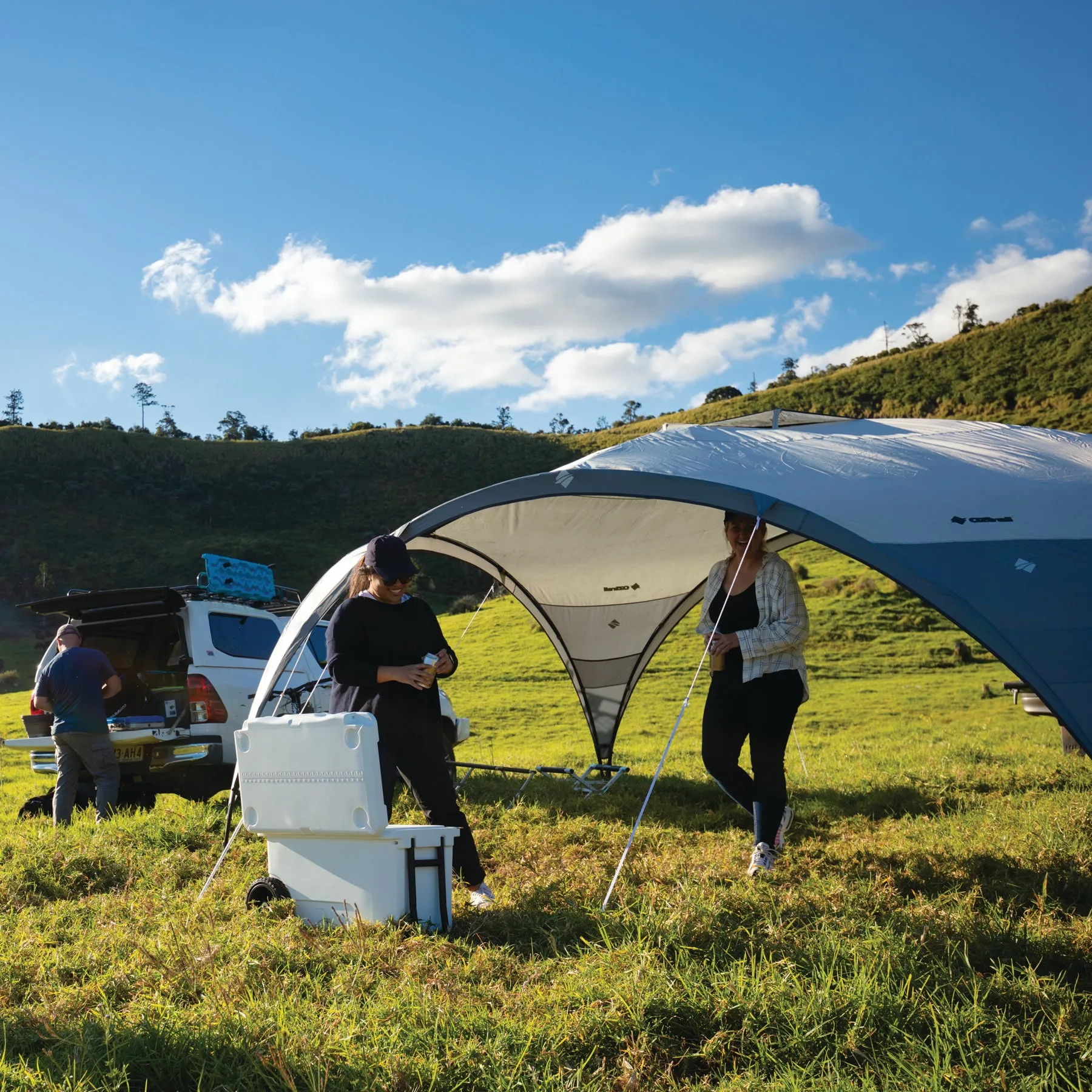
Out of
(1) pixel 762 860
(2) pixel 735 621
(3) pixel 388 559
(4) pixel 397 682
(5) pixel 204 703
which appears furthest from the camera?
(5) pixel 204 703

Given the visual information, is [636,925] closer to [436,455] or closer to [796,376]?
[436,455]

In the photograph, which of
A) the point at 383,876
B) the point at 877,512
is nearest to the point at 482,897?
the point at 383,876

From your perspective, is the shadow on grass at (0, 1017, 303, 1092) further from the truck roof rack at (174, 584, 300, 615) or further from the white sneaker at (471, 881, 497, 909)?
the truck roof rack at (174, 584, 300, 615)

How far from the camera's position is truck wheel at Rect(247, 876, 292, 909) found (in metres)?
4.75

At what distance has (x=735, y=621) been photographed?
5617 millimetres

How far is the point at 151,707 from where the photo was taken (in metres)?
8.22

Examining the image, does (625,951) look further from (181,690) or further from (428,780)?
(181,690)

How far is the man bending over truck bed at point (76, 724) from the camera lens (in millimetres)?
7254

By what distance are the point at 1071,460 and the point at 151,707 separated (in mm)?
6901

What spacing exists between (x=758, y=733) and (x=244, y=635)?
4.56 meters

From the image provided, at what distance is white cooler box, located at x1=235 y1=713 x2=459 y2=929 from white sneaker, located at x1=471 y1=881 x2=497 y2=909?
0.32 meters

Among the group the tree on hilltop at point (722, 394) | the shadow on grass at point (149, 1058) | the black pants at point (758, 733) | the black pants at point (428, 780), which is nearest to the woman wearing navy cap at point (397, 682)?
the black pants at point (428, 780)

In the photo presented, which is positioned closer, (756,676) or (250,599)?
(756,676)

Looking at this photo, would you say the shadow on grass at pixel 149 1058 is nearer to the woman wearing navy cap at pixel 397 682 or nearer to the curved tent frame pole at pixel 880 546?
the woman wearing navy cap at pixel 397 682
